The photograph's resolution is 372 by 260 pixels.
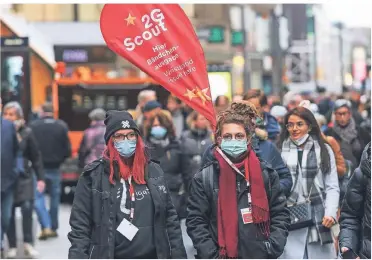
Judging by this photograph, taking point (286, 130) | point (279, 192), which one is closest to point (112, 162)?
point (279, 192)

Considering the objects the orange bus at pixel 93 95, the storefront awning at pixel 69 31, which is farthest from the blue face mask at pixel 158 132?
the storefront awning at pixel 69 31

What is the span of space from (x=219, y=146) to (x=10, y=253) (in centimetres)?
607

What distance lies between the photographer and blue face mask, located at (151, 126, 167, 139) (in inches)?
442

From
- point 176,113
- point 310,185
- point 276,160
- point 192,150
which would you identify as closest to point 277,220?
point 276,160

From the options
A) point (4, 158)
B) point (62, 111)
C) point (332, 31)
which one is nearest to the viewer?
point (4, 158)

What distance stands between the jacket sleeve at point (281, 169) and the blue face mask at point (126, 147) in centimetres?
172

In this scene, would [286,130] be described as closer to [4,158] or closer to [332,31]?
[4,158]

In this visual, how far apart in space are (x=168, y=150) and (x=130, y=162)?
4.82 metres

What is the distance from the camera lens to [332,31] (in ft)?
377

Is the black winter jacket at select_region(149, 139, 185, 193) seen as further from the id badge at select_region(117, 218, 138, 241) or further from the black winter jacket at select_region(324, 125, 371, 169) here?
the id badge at select_region(117, 218, 138, 241)

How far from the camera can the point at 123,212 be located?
6258 millimetres

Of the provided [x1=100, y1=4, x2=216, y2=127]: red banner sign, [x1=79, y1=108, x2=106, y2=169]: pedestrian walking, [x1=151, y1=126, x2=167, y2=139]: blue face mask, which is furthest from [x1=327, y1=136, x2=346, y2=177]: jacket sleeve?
[x1=79, y1=108, x2=106, y2=169]: pedestrian walking

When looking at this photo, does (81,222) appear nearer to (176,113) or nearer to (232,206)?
(232,206)

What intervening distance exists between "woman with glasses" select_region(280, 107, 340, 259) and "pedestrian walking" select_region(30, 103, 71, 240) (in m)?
5.87
